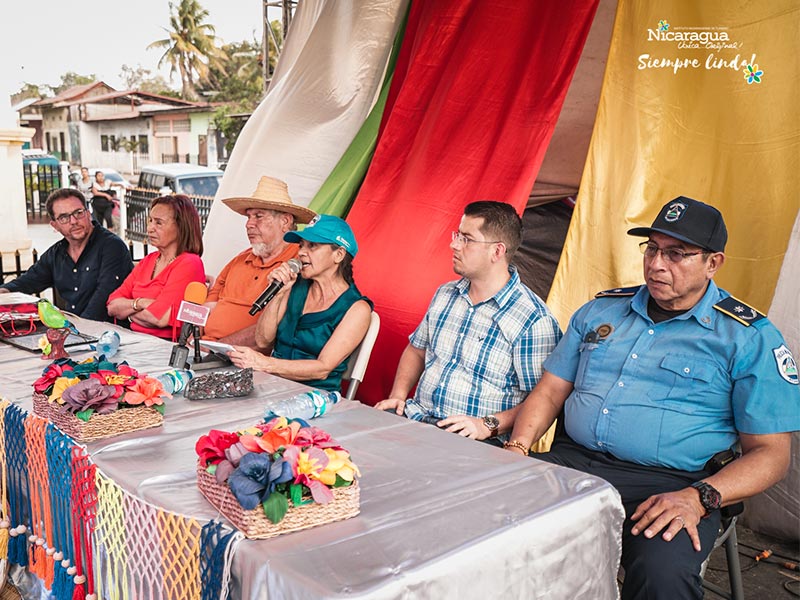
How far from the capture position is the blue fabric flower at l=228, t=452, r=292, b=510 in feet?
4.10

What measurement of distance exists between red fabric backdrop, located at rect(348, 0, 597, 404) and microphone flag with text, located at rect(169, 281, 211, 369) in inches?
51.6

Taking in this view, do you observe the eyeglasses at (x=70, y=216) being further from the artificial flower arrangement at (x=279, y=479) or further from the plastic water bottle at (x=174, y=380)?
the artificial flower arrangement at (x=279, y=479)

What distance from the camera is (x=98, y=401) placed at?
5.87 feet

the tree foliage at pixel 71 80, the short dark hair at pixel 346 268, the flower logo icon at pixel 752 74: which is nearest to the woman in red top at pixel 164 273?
the short dark hair at pixel 346 268

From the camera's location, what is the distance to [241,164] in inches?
191

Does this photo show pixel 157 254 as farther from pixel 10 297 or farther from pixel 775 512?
pixel 775 512

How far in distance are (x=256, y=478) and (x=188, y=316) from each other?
3.85 ft

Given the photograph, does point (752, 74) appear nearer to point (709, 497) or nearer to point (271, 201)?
point (709, 497)

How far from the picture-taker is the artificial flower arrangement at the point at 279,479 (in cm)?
127

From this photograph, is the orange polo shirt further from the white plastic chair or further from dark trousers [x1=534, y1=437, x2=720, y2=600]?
dark trousers [x1=534, y1=437, x2=720, y2=600]

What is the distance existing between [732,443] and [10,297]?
10.6 feet

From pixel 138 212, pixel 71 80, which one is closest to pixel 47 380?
pixel 138 212

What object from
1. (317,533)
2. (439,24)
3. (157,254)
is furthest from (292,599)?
(439,24)

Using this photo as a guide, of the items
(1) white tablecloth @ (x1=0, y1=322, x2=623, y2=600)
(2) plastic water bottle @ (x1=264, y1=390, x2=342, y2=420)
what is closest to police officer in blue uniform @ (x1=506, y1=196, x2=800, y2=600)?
(1) white tablecloth @ (x1=0, y1=322, x2=623, y2=600)
